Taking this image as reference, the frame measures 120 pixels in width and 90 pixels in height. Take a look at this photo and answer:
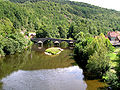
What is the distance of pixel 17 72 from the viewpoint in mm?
42906

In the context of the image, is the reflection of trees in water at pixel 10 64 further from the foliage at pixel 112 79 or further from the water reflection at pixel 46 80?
the foliage at pixel 112 79

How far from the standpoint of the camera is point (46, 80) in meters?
37.3

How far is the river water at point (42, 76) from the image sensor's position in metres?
34.2

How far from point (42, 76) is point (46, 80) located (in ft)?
9.86

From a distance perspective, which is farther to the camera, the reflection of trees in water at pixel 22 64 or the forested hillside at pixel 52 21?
the forested hillside at pixel 52 21

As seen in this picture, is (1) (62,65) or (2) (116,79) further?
(1) (62,65)

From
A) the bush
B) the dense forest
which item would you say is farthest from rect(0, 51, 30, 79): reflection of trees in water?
the bush

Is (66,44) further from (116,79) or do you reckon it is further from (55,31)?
(116,79)

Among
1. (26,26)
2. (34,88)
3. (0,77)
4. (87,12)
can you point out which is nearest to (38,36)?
(26,26)

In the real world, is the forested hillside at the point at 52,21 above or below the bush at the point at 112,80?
below

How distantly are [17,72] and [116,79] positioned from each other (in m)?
25.3

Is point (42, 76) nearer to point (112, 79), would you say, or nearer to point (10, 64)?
point (10, 64)

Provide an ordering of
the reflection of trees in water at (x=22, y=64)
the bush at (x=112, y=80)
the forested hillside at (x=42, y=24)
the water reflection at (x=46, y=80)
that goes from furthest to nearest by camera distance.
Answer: the forested hillside at (x=42, y=24) → the reflection of trees in water at (x=22, y=64) → the water reflection at (x=46, y=80) → the bush at (x=112, y=80)

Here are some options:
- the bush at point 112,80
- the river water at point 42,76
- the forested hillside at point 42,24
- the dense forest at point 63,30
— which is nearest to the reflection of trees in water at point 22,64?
the river water at point 42,76
